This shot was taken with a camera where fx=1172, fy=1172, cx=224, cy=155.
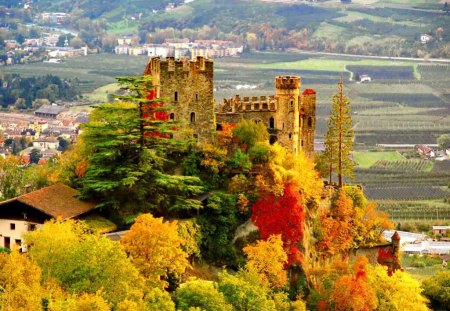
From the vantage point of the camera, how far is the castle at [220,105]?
6425 cm

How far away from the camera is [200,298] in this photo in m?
50.9

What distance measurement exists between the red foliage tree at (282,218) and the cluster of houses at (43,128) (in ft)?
209

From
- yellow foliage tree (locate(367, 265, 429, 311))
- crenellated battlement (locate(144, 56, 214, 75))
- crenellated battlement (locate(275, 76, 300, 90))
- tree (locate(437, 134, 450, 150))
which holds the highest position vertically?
crenellated battlement (locate(144, 56, 214, 75))

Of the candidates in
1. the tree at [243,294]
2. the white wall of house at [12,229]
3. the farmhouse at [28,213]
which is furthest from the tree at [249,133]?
the white wall of house at [12,229]

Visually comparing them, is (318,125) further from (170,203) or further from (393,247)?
(170,203)

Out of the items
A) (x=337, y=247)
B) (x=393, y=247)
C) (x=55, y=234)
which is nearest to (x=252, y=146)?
(x=337, y=247)

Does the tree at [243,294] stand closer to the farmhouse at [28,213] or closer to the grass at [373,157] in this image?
the farmhouse at [28,213]

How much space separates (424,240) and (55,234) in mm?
68925

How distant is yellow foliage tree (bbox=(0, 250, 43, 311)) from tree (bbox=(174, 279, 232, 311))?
7056 millimetres

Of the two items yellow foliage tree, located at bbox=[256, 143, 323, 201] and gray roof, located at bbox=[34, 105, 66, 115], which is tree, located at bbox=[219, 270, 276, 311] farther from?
gray roof, located at bbox=[34, 105, 66, 115]

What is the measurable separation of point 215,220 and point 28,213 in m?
9.96

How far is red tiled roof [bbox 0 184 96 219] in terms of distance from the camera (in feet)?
187

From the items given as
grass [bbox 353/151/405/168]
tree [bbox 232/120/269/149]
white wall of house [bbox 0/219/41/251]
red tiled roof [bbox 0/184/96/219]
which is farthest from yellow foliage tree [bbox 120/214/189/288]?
grass [bbox 353/151/405/168]

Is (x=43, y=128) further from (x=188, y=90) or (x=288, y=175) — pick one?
(x=288, y=175)
